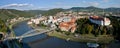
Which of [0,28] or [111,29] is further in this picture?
[0,28]

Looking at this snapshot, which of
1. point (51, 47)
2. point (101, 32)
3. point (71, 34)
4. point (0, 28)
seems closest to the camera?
point (51, 47)

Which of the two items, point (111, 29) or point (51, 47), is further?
point (111, 29)

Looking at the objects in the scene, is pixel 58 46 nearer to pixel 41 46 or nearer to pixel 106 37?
pixel 41 46

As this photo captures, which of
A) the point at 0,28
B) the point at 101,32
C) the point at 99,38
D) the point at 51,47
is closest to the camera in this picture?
the point at 51,47

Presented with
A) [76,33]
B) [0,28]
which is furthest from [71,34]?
[0,28]

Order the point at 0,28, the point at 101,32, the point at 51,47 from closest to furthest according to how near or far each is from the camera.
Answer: the point at 51,47
the point at 101,32
the point at 0,28

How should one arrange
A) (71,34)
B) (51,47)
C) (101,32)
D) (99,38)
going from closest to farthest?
1. (51,47)
2. (99,38)
3. (101,32)
4. (71,34)

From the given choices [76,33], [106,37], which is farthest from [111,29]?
[76,33]

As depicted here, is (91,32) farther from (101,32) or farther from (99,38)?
(99,38)

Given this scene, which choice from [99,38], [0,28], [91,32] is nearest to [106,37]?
[99,38]
